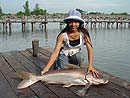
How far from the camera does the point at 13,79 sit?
237 inches

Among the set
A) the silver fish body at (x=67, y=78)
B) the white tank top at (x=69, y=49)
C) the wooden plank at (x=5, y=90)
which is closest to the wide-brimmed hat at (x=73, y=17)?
the white tank top at (x=69, y=49)

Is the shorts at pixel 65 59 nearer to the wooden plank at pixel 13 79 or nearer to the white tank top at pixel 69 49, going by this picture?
the white tank top at pixel 69 49

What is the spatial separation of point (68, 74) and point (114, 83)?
1.03 metres

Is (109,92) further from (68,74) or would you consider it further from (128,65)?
(128,65)

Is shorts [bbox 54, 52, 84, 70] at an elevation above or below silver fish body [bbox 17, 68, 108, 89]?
above

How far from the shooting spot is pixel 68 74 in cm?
525

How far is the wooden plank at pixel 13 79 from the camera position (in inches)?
194

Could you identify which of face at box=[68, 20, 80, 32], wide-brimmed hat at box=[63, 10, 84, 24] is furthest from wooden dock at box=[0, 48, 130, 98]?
wide-brimmed hat at box=[63, 10, 84, 24]

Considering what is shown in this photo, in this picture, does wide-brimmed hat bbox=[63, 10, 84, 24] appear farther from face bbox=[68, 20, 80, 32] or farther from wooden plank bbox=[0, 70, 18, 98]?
wooden plank bbox=[0, 70, 18, 98]

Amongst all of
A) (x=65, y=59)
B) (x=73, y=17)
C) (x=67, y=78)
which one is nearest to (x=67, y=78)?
(x=67, y=78)

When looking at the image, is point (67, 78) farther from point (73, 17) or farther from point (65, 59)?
point (73, 17)

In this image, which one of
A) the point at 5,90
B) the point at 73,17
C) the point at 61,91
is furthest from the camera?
the point at 73,17

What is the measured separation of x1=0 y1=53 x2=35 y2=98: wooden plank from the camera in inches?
194

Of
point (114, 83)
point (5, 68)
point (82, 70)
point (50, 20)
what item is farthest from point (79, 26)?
point (50, 20)
